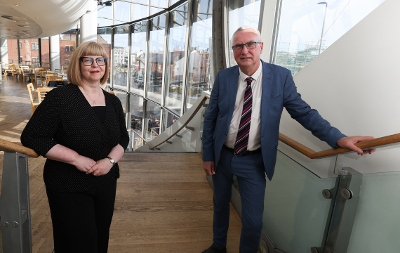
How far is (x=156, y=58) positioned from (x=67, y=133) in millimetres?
10193

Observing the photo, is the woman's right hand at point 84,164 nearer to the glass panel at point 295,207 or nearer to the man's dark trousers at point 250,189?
the man's dark trousers at point 250,189

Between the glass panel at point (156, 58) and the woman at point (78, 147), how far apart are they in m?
9.22

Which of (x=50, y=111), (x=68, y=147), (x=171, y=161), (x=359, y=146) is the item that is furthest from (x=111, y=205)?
(x=171, y=161)

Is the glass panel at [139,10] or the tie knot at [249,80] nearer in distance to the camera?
the tie knot at [249,80]

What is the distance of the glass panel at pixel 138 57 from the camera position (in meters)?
12.4

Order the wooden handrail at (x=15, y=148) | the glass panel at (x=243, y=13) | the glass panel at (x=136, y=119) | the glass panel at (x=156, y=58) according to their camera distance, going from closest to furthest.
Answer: the wooden handrail at (x=15, y=148) < the glass panel at (x=243, y=13) < the glass panel at (x=156, y=58) < the glass panel at (x=136, y=119)

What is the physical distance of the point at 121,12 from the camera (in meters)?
13.4

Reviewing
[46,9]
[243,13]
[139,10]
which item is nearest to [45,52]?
[139,10]

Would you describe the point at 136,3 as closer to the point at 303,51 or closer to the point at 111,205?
the point at 303,51

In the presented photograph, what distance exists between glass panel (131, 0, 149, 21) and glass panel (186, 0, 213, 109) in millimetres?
4535

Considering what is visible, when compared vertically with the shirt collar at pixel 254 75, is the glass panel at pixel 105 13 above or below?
above

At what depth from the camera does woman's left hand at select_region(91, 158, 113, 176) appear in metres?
1.46

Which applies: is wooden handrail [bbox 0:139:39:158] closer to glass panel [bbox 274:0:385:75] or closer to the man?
the man

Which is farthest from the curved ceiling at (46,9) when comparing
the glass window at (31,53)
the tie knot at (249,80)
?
the glass window at (31,53)
